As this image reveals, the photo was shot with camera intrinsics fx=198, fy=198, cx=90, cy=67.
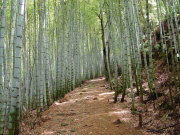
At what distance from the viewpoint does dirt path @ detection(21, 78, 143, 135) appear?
17.2ft

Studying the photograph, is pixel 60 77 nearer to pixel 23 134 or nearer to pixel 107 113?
pixel 107 113

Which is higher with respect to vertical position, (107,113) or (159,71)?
(159,71)

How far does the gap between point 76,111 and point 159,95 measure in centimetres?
309

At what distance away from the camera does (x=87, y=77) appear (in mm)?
21219

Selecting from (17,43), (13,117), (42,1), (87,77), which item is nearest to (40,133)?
(13,117)

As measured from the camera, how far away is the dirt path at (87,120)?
5239mm

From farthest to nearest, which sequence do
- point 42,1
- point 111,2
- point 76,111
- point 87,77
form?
point 87,77, point 111,2, point 42,1, point 76,111

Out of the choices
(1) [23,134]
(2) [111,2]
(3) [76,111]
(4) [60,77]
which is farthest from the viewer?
(4) [60,77]

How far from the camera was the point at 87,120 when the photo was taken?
6.19m

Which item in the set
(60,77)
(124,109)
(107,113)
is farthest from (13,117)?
(60,77)

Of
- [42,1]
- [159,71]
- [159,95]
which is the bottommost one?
[159,95]

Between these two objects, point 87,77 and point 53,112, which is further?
point 87,77

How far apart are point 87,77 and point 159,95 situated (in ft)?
47.6

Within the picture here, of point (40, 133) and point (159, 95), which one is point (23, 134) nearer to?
point (40, 133)
